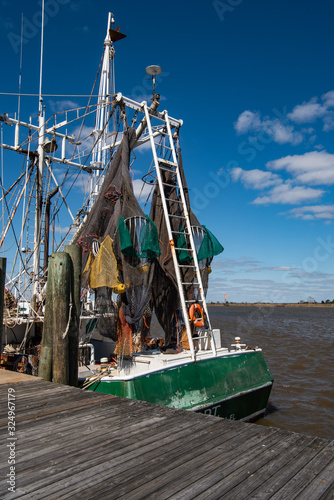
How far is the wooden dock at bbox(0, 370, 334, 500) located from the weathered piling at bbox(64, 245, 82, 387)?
222 centimetres

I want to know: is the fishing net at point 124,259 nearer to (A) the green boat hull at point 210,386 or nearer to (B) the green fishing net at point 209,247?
(A) the green boat hull at point 210,386

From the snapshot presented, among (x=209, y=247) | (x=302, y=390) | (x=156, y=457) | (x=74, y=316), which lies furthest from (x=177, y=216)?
(x=302, y=390)

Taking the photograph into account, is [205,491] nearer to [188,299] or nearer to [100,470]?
[100,470]

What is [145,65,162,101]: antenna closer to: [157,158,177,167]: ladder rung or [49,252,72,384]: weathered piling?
[157,158,177,167]: ladder rung

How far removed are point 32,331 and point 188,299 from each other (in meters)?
6.45

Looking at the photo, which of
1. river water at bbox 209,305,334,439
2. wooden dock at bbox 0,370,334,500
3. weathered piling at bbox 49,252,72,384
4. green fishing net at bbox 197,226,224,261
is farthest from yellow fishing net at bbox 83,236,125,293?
river water at bbox 209,305,334,439

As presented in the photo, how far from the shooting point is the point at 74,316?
23.2 feet

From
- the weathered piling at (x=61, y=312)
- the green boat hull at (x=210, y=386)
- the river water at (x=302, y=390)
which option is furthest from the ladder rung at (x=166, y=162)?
the river water at (x=302, y=390)

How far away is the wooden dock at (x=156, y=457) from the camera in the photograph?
286cm

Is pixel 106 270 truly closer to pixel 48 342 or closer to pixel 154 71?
pixel 48 342

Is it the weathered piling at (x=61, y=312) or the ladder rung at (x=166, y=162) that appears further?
the ladder rung at (x=166, y=162)

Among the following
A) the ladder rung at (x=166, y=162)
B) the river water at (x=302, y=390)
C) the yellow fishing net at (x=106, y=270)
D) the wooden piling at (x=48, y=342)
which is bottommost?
the river water at (x=302, y=390)

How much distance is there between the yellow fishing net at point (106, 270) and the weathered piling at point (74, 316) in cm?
80

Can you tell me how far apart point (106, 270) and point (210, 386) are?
3.25 m
